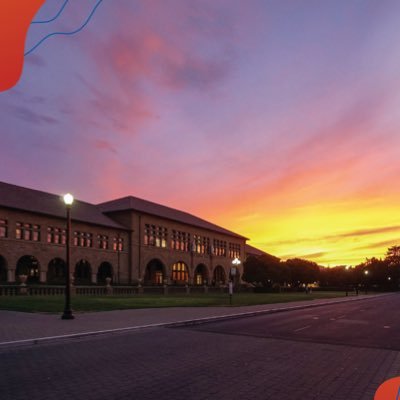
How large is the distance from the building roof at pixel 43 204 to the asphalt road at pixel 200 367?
44.6 m

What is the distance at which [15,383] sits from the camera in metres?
7.89

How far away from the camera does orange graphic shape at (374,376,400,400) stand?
7133mm

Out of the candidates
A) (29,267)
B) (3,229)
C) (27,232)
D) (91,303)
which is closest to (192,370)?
(91,303)

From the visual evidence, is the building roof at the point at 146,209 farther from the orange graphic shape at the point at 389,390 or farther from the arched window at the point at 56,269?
the orange graphic shape at the point at 389,390

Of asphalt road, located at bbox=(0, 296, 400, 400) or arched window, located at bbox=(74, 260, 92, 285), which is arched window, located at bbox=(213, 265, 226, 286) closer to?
arched window, located at bbox=(74, 260, 92, 285)

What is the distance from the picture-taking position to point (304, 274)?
319 feet

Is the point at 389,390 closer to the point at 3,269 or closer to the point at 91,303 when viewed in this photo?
the point at 91,303

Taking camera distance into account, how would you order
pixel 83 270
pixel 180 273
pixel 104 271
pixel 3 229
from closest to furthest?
pixel 3 229 < pixel 83 270 < pixel 104 271 < pixel 180 273

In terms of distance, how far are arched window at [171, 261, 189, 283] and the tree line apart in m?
10.9

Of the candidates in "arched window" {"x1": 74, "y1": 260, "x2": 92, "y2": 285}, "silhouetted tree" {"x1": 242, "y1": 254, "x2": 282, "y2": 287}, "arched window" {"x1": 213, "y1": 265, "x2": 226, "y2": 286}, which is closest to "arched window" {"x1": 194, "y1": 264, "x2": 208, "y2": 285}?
"arched window" {"x1": 213, "y1": 265, "x2": 226, "y2": 286}

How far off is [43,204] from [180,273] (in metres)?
33.9

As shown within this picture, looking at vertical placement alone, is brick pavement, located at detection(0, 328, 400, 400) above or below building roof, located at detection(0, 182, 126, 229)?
below

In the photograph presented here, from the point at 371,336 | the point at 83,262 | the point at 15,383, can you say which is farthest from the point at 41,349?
the point at 83,262

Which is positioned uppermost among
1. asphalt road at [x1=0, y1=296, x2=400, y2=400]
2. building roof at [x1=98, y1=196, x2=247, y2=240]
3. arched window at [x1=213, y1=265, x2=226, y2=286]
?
building roof at [x1=98, y1=196, x2=247, y2=240]
